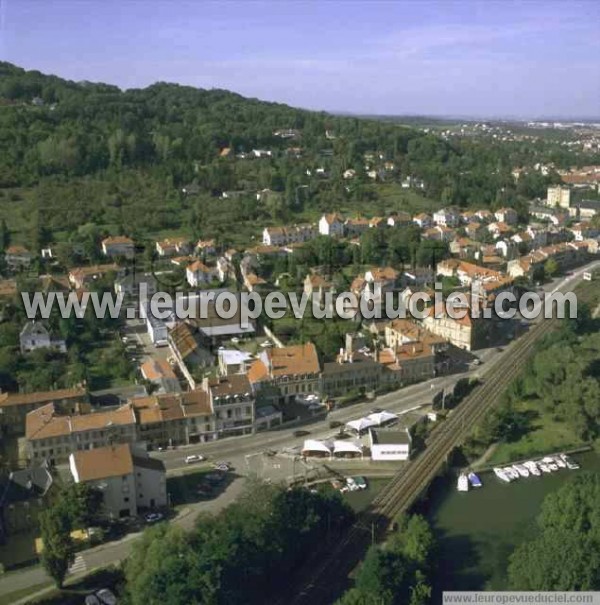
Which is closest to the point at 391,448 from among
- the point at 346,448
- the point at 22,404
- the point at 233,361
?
the point at 346,448

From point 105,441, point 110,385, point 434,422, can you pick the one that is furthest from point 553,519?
point 110,385

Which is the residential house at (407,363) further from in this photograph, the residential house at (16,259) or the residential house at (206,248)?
the residential house at (16,259)

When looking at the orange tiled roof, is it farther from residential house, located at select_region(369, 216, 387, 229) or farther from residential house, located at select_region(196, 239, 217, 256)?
residential house, located at select_region(369, 216, 387, 229)

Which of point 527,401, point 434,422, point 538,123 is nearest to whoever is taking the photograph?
Result: point 434,422

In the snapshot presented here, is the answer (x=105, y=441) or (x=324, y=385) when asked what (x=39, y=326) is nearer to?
(x=105, y=441)

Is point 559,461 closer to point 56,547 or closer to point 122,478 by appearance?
point 122,478

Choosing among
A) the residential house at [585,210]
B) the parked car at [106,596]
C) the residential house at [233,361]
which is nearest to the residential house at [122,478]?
the parked car at [106,596]
